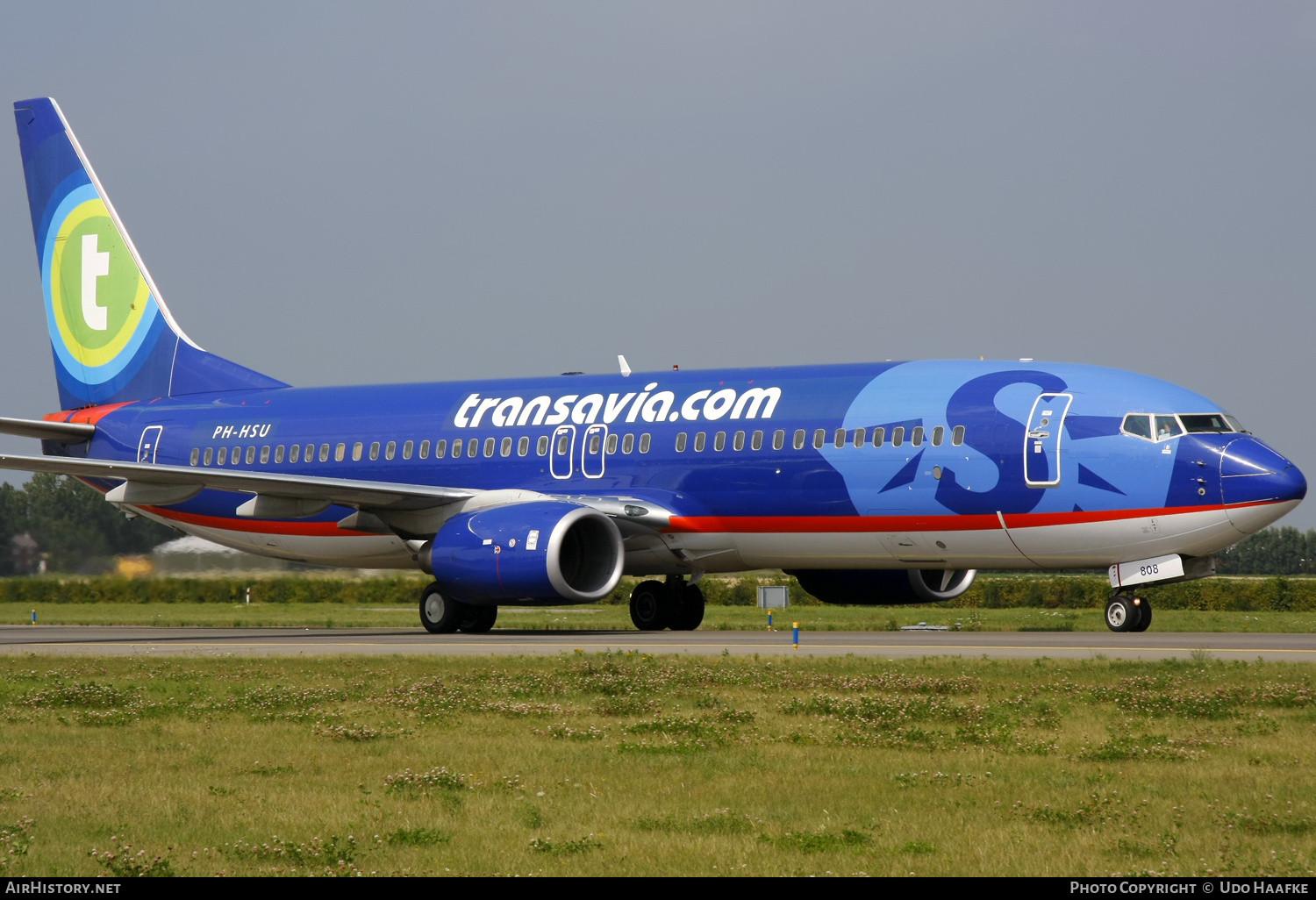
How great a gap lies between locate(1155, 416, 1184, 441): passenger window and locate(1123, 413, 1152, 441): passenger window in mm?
111

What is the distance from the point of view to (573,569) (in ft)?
84.6

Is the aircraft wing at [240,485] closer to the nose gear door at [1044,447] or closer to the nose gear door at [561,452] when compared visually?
the nose gear door at [561,452]

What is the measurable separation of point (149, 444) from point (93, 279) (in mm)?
4997

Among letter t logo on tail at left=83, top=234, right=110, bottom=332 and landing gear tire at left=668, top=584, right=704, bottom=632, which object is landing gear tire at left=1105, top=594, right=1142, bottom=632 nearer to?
landing gear tire at left=668, top=584, right=704, bottom=632

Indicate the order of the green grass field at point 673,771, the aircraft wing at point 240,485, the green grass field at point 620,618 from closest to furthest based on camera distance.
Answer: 1. the green grass field at point 673,771
2. the aircraft wing at point 240,485
3. the green grass field at point 620,618

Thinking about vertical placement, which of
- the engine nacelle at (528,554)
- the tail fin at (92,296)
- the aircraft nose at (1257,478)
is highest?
the tail fin at (92,296)

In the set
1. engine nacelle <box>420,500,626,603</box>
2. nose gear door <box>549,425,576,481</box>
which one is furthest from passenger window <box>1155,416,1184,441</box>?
nose gear door <box>549,425,576,481</box>

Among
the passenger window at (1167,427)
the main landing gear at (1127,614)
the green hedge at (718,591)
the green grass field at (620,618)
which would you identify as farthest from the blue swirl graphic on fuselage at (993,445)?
the green hedge at (718,591)

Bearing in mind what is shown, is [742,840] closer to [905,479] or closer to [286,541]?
[905,479]

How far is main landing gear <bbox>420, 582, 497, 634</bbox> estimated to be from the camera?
2689cm

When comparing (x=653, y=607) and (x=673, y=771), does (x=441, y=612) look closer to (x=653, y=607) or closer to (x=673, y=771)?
(x=653, y=607)

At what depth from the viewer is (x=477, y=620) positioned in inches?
1076

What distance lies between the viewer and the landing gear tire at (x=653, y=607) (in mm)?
28984

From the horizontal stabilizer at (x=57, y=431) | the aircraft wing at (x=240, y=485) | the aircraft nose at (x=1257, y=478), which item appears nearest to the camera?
the aircraft nose at (x=1257, y=478)
